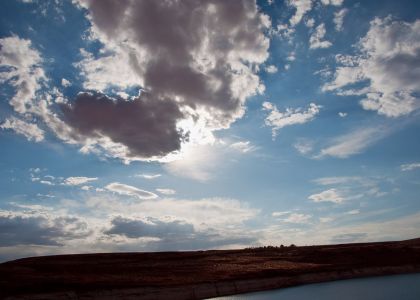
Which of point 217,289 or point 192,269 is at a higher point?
point 192,269

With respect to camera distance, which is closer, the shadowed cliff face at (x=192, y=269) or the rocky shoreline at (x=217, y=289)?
the rocky shoreline at (x=217, y=289)

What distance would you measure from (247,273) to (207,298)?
10301 mm

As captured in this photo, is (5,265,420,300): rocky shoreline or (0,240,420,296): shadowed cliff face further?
(0,240,420,296): shadowed cliff face

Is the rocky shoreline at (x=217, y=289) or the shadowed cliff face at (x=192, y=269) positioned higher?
the shadowed cliff face at (x=192, y=269)

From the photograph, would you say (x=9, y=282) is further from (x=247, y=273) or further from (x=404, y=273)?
(x=404, y=273)

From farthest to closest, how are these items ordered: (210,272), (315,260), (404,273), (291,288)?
(315,260)
(404,273)
(210,272)
(291,288)

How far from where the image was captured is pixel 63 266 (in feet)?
199

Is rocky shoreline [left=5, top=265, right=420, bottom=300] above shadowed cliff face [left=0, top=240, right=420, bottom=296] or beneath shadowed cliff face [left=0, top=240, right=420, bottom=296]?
beneath

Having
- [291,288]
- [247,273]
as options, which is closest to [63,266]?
[247,273]

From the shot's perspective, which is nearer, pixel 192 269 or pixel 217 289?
pixel 217 289

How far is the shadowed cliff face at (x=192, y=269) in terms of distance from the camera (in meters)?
46.9

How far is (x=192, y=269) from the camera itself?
201 ft

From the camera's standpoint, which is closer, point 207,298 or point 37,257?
point 207,298

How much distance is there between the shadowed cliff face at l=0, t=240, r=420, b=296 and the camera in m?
46.9
